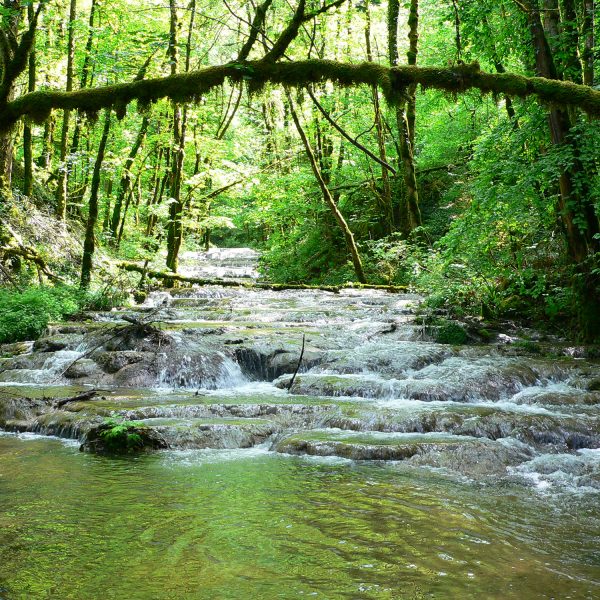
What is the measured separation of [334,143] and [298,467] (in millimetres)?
22246

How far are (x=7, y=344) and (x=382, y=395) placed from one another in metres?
7.65

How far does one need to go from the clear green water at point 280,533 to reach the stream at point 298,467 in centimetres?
2

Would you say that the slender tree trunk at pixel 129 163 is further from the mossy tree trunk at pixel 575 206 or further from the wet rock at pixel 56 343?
the mossy tree trunk at pixel 575 206

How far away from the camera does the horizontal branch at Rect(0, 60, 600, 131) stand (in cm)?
695

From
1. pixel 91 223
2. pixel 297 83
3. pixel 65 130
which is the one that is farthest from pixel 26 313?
pixel 297 83

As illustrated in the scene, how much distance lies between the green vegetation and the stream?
2.06 m

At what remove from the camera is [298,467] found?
5641 millimetres

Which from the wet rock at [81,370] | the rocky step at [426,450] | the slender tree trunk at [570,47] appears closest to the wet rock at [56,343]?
the wet rock at [81,370]

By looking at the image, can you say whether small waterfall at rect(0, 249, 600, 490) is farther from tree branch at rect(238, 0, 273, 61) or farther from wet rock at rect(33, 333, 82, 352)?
tree branch at rect(238, 0, 273, 61)

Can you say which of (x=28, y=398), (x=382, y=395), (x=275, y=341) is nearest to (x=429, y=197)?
(x=275, y=341)

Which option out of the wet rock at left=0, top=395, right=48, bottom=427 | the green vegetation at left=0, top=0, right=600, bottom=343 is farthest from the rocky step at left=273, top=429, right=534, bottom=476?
the wet rock at left=0, top=395, right=48, bottom=427

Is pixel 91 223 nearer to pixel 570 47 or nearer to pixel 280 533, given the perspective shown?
pixel 570 47

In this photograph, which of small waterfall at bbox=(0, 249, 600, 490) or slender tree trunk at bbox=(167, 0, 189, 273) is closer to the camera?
Result: small waterfall at bbox=(0, 249, 600, 490)

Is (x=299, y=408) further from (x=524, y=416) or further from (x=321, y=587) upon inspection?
(x=321, y=587)
